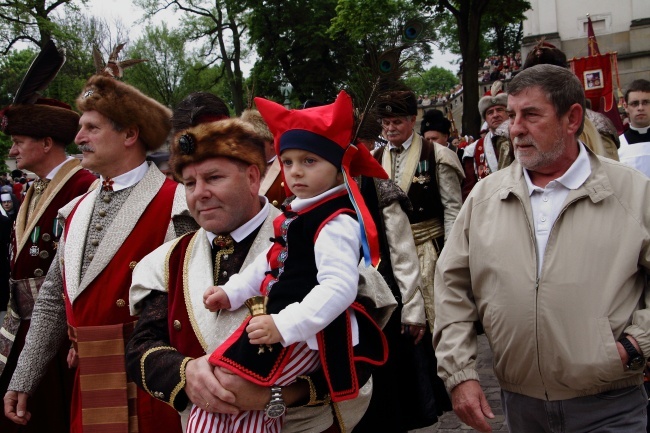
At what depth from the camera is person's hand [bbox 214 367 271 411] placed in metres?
2.55

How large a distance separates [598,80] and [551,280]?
6.39m

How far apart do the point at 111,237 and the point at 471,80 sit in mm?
17028

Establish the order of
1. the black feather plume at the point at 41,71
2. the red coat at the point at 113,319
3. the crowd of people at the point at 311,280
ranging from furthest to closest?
the black feather plume at the point at 41,71 → the red coat at the point at 113,319 → the crowd of people at the point at 311,280

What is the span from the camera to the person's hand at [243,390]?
8.37ft

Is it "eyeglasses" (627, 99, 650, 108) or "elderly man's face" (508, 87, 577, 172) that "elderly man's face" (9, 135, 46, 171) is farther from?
"eyeglasses" (627, 99, 650, 108)

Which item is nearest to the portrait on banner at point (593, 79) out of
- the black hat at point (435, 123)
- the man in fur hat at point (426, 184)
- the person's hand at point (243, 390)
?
the black hat at point (435, 123)

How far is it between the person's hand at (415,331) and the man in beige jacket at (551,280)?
1.40m

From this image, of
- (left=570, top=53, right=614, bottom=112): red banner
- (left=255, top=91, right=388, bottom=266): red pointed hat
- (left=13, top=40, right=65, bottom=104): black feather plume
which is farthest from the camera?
(left=570, top=53, right=614, bottom=112): red banner

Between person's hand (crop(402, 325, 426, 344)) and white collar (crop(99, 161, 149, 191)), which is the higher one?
white collar (crop(99, 161, 149, 191))

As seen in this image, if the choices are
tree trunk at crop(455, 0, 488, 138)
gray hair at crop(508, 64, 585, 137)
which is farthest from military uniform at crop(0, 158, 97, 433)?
tree trunk at crop(455, 0, 488, 138)

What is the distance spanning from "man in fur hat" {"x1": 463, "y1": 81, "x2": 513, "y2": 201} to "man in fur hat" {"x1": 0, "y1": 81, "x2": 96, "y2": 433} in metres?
3.82

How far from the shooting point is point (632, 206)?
294cm

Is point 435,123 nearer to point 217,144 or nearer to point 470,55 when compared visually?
point 217,144

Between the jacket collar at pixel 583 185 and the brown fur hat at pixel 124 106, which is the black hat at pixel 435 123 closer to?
the brown fur hat at pixel 124 106
